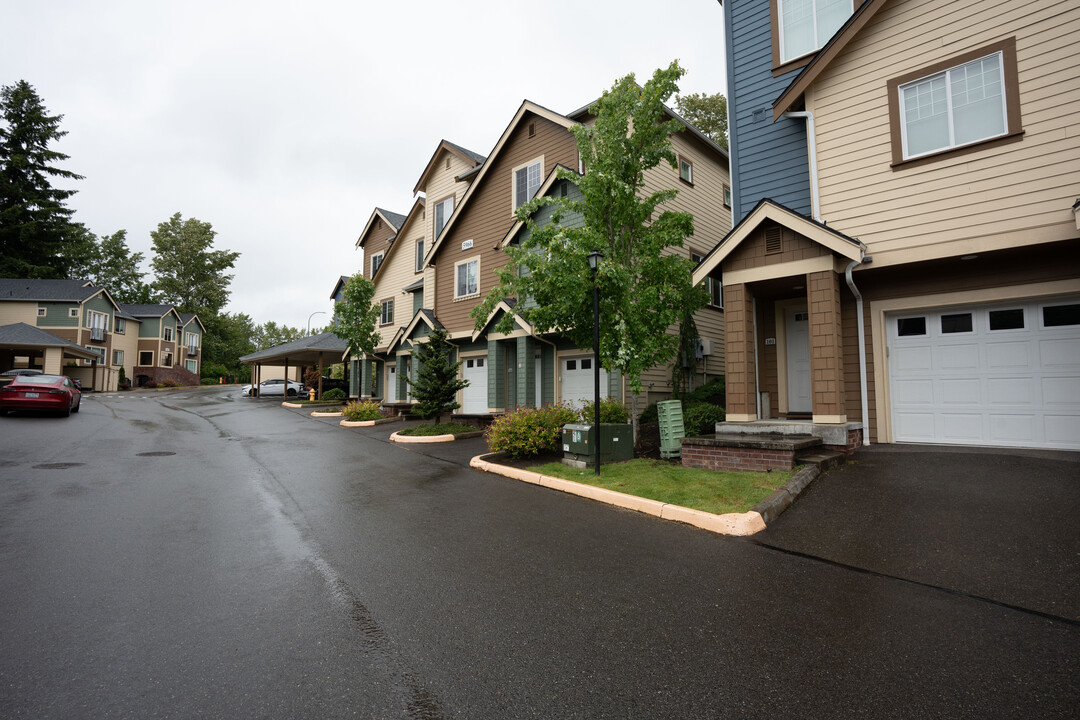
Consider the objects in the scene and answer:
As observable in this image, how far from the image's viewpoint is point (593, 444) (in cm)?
967

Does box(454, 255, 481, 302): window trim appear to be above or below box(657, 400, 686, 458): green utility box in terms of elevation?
above

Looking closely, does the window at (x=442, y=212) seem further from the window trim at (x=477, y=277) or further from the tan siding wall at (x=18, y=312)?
the tan siding wall at (x=18, y=312)

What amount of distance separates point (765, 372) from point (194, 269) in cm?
7623

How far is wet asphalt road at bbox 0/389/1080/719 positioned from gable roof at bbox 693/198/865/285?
575 centimetres

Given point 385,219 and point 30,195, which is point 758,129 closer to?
point 385,219

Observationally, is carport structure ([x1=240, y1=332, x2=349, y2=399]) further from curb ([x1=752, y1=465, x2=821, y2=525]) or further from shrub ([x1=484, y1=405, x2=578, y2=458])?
curb ([x1=752, y1=465, x2=821, y2=525])

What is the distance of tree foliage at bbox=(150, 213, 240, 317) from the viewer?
66.6m

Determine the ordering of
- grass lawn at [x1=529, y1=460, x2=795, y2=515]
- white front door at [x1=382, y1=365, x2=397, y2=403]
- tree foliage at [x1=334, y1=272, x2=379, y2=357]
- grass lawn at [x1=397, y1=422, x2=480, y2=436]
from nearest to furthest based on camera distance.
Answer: grass lawn at [x1=529, y1=460, x2=795, y2=515] < grass lawn at [x1=397, y1=422, x2=480, y2=436] < tree foliage at [x1=334, y1=272, x2=379, y2=357] < white front door at [x1=382, y1=365, x2=397, y2=403]

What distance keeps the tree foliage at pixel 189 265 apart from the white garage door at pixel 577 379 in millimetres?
68231

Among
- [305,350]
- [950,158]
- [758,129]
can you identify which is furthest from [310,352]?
[950,158]

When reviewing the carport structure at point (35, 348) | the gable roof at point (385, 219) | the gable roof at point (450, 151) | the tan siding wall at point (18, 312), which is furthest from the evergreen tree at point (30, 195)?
the gable roof at point (450, 151)

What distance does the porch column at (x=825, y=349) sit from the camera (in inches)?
356

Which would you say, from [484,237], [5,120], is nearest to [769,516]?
[484,237]

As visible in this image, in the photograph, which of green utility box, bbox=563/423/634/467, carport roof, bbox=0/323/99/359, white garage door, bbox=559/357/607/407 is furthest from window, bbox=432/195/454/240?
carport roof, bbox=0/323/99/359
